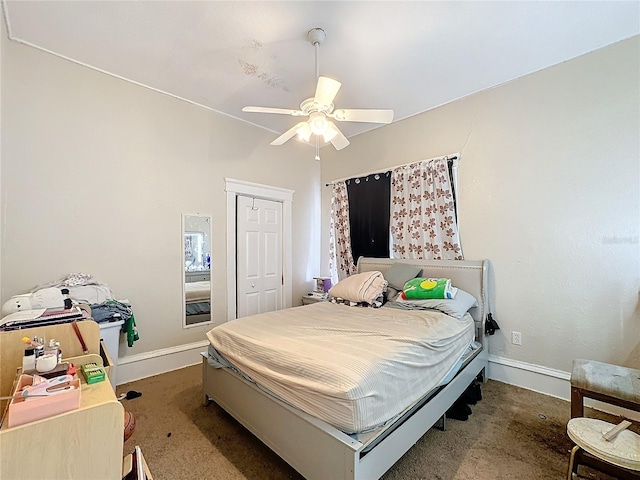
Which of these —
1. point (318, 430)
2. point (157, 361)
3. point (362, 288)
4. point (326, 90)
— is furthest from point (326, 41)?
point (157, 361)

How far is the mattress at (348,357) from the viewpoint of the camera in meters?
1.40

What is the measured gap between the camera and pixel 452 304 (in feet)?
8.50

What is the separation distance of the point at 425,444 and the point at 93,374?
6.42ft

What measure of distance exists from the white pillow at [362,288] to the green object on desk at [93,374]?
227 cm

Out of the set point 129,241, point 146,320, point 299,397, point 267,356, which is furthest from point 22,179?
point 299,397

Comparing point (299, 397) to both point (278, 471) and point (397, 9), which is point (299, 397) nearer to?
point (278, 471)

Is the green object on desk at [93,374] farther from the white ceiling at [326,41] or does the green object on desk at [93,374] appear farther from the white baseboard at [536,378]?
the white baseboard at [536,378]

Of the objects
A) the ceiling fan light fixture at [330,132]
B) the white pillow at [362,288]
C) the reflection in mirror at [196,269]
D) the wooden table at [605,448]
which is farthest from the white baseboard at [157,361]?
the wooden table at [605,448]

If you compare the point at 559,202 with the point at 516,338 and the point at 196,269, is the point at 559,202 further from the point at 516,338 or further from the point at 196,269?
the point at 196,269

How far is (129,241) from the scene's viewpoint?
2861mm

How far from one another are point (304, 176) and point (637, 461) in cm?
409

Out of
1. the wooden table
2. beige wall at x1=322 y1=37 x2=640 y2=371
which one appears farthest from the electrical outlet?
the wooden table

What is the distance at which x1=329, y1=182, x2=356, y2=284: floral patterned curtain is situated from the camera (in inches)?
164

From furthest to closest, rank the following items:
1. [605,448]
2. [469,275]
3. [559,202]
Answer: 1. [469,275]
2. [559,202]
3. [605,448]
